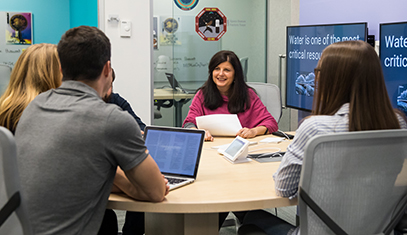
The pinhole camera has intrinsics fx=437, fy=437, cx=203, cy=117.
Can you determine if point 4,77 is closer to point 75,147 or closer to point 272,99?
point 272,99

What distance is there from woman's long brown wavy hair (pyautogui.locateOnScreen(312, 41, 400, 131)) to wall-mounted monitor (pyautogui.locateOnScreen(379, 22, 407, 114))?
158 cm

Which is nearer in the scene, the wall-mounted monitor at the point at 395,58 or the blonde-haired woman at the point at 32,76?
the blonde-haired woman at the point at 32,76

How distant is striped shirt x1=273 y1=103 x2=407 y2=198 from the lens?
1624 millimetres

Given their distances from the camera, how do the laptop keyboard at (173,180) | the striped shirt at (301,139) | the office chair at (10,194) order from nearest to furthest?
the office chair at (10,194), the striped shirt at (301,139), the laptop keyboard at (173,180)

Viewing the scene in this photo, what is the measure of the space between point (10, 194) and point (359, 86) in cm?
129

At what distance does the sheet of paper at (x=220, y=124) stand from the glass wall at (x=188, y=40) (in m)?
2.24

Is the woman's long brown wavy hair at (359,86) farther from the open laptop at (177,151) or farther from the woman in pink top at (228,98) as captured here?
the woman in pink top at (228,98)

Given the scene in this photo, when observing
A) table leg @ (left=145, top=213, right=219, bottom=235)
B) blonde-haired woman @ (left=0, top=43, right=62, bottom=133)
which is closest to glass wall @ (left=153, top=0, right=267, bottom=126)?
blonde-haired woman @ (left=0, top=43, right=62, bottom=133)

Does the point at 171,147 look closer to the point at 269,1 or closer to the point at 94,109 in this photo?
the point at 94,109

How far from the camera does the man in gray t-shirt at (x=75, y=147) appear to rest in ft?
4.79

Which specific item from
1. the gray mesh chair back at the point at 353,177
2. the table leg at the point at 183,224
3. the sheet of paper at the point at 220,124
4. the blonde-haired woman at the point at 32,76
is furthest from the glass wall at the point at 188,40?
the gray mesh chair back at the point at 353,177

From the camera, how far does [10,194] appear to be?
1.41 meters

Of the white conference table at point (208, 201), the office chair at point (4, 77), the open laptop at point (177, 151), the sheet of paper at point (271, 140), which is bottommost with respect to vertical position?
the white conference table at point (208, 201)

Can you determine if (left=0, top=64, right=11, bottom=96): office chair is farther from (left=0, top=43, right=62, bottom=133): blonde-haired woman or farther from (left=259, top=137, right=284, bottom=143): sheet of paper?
(left=259, top=137, right=284, bottom=143): sheet of paper
